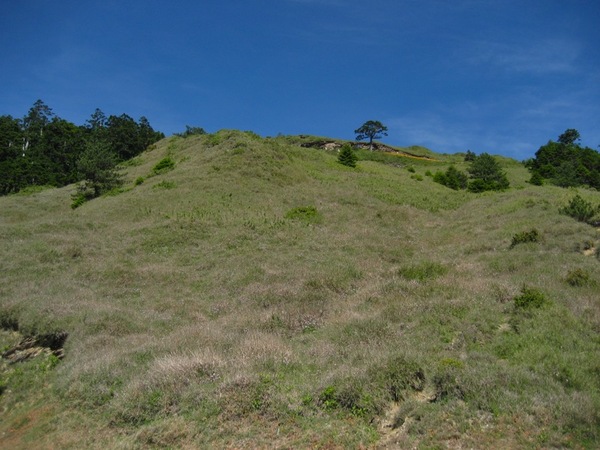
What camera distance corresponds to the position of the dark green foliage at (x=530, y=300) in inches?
420

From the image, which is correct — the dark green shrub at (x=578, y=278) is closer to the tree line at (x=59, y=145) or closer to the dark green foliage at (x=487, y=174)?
the dark green foliage at (x=487, y=174)

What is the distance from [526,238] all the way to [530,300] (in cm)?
1010

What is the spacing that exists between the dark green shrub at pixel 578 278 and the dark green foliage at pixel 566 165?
47.6 meters

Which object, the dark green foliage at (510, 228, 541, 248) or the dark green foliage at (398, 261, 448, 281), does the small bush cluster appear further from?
the dark green foliage at (510, 228, 541, 248)

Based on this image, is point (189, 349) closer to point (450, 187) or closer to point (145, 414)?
point (145, 414)

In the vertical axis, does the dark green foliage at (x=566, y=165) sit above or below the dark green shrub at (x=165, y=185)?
above

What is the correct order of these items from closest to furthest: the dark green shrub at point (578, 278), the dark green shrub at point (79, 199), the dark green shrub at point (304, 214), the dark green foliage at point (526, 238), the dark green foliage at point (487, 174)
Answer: the dark green shrub at point (578, 278) → the dark green foliage at point (526, 238) → the dark green shrub at point (304, 214) → the dark green shrub at point (79, 199) → the dark green foliage at point (487, 174)

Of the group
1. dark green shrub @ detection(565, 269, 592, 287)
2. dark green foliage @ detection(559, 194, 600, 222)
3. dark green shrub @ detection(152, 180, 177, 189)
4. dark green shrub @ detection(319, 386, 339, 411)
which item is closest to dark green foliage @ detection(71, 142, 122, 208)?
dark green shrub @ detection(152, 180, 177, 189)

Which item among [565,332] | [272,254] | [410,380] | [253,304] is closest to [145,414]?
[410,380]

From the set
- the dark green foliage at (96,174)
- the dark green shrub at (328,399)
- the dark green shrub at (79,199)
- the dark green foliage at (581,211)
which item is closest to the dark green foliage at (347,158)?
the dark green foliage at (96,174)

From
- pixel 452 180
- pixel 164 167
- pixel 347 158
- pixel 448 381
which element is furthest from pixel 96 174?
pixel 448 381

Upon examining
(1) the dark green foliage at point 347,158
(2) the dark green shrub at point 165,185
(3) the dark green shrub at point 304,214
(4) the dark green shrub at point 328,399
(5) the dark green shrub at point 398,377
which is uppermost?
(1) the dark green foliage at point 347,158

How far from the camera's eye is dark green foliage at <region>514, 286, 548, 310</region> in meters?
10.7

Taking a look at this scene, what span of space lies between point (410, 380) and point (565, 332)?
12.6 feet
